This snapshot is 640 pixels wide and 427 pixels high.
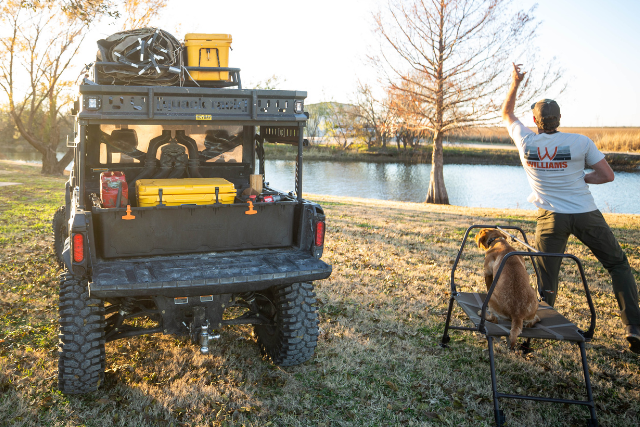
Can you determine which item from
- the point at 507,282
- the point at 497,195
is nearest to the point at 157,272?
the point at 507,282

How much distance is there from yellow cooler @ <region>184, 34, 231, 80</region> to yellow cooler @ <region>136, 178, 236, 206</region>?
4.85 ft

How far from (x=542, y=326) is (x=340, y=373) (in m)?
1.68

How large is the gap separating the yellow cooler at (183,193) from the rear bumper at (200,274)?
46cm

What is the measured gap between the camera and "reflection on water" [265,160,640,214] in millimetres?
21922

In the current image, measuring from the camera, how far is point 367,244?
28.7 feet

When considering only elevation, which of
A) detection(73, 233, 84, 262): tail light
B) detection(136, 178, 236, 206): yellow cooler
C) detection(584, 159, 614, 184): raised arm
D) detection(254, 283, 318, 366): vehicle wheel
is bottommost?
detection(254, 283, 318, 366): vehicle wheel

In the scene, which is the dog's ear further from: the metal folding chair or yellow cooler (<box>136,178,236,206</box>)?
yellow cooler (<box>136,178,236,206</box>)

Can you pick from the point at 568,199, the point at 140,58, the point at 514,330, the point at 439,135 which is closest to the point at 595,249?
the point at 568,199

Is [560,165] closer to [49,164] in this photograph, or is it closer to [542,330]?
[542,330]

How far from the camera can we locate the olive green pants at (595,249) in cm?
421

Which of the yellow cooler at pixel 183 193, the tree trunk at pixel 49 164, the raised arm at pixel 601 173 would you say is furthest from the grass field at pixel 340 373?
the tree trunk at pixel 49 164

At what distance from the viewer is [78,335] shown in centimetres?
346

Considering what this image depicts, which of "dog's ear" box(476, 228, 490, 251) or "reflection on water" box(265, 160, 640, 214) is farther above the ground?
"dog's ear" box(476, 228, 490, 251)

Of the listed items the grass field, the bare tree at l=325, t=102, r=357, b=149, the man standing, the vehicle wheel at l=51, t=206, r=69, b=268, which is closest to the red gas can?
the grass field
